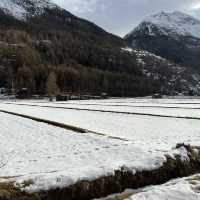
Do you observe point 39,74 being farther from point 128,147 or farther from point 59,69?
point 128,147

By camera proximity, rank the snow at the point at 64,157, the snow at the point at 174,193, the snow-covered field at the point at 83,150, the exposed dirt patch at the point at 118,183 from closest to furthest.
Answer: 1. the snow at the point at 174,193
2. the exposed dirt patch at the point at 118,183
3. the snow at the point at 64,157
4. the snow-covered field at the point at 83,150

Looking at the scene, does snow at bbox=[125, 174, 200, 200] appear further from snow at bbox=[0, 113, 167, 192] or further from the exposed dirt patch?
snow at bbox=[0, 113, 167, 192]

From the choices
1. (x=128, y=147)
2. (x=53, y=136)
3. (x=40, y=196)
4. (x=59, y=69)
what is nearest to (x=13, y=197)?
(x=40, y=196)

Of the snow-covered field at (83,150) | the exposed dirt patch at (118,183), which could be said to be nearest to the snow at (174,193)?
the snow-covered field at (83,150)

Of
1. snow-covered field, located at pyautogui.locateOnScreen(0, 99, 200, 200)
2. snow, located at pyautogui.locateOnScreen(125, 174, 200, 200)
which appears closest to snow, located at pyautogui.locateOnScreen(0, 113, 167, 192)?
snow-covered field, located at pyautogui.locateOnScreen(0, 99, 200, 200)

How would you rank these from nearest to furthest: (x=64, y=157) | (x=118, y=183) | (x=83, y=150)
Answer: (x=118, y=183) → (x=64, y=157) → (x=83, y=150)

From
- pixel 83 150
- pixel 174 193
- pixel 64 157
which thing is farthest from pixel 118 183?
pixel 83 150

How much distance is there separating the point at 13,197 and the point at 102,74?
158078mm

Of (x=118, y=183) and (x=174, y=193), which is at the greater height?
(x=174, y=193)

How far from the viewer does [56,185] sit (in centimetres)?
1056

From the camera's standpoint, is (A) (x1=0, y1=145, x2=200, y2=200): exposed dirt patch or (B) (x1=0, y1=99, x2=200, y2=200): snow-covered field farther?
(B) (x1=0, y1=99, x2=200, y2=200): snow-covered field

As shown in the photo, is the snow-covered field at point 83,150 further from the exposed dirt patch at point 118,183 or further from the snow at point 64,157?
the exposed dirt patch at point 118,183

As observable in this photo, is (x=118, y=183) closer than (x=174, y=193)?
No

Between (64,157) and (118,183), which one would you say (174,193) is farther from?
(64,157)
